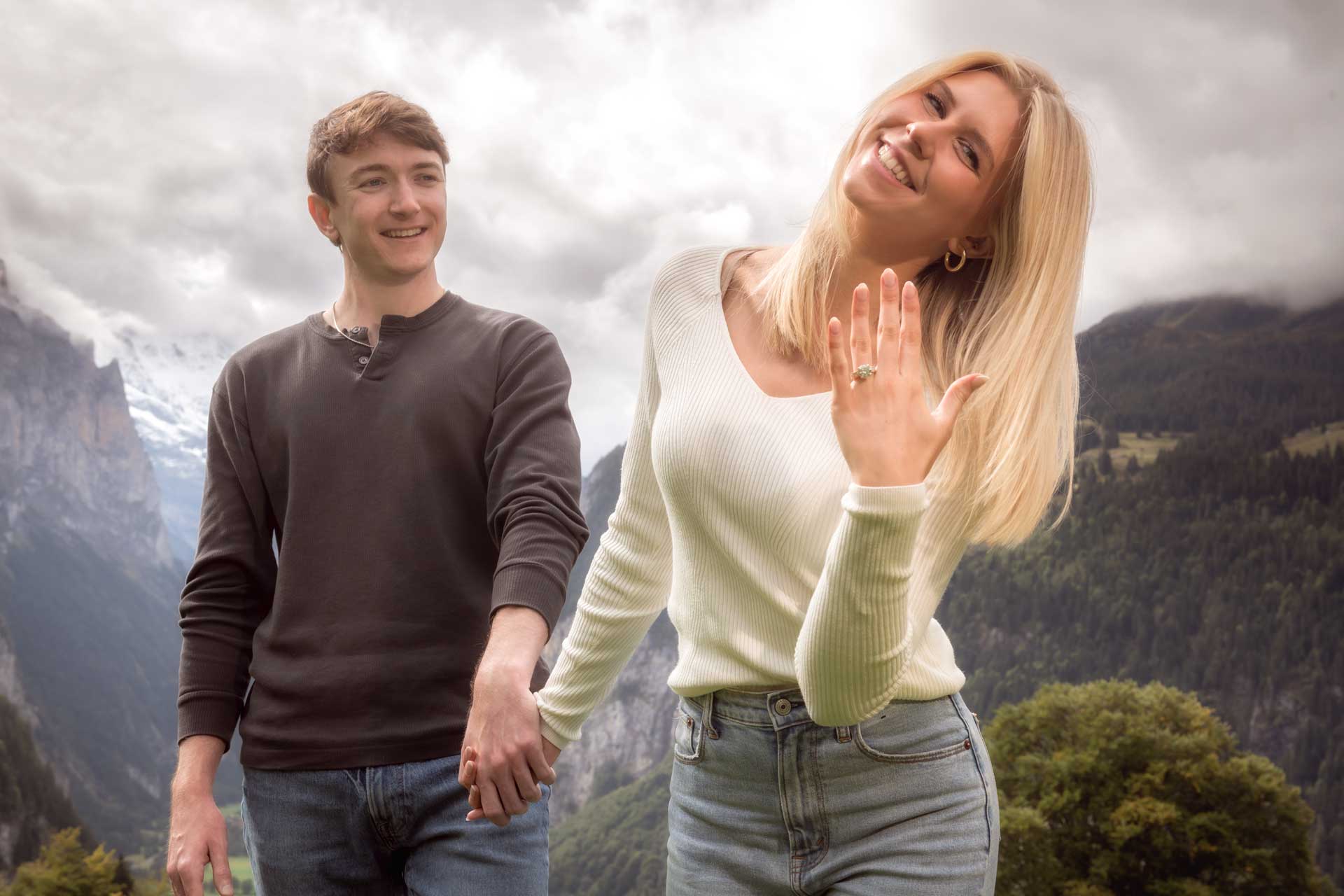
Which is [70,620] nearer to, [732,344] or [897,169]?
[732,344]

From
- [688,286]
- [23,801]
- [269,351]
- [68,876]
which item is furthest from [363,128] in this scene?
[23,801]

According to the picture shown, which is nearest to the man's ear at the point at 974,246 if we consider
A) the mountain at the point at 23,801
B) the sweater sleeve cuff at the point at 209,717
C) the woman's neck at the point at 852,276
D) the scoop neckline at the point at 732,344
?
the woman's neck at the point at 852,276

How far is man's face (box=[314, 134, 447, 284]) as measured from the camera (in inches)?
128

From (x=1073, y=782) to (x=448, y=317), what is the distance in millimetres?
31542

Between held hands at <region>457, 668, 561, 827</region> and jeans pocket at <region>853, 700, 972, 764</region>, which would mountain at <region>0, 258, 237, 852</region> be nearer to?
held hands at <region>457, 668, 561, 827</region>

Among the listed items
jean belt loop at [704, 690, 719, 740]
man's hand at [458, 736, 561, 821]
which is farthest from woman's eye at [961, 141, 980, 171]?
man's hand at [458, 736, 561, 821]

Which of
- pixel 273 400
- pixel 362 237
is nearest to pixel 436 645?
pixel 273 400

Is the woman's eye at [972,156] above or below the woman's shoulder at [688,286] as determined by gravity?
above

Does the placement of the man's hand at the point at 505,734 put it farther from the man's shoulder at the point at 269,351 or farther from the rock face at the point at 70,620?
the rock face at the point at 70,620

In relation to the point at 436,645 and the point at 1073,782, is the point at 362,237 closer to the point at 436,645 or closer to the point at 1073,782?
the point at 436,645

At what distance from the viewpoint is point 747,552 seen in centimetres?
258

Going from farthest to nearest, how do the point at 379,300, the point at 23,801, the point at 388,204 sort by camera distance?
the point at 23,801 → the point at 379,300 → the point at 388,204

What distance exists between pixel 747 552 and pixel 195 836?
1675 mm

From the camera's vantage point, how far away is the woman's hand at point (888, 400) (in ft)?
7.14
